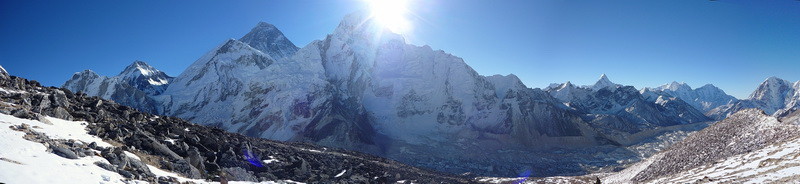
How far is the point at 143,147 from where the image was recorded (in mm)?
26938

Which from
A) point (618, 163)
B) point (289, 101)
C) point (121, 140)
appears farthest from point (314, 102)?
point (121, 140)

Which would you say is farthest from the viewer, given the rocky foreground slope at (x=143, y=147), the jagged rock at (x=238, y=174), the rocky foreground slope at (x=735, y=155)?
the jagged rock at (x=238, y=174)

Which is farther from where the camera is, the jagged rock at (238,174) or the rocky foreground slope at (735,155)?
the jagged rock at (238,174)

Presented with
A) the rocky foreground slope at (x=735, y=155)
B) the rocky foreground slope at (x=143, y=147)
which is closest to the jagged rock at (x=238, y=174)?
the rocky foreground slope at (x=143, y=147)

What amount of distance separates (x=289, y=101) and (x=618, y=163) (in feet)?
460

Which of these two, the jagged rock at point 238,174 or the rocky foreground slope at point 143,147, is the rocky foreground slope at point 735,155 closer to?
the rocky foreground slope at point 143,147

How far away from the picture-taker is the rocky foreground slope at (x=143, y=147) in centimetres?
2050

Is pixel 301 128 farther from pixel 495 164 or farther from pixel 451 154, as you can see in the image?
pixel 495 164

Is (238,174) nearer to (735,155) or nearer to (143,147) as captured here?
(143,147)

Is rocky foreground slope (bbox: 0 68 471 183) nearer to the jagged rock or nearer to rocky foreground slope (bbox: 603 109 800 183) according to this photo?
the jagged rock

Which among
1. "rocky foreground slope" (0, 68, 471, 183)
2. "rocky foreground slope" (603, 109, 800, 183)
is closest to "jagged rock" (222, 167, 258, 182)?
"rocky foreground slope" (0, 68, 471, 183)

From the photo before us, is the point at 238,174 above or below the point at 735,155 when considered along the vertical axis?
below

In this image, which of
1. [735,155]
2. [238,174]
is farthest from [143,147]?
[735,155]

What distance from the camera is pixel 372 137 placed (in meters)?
195
